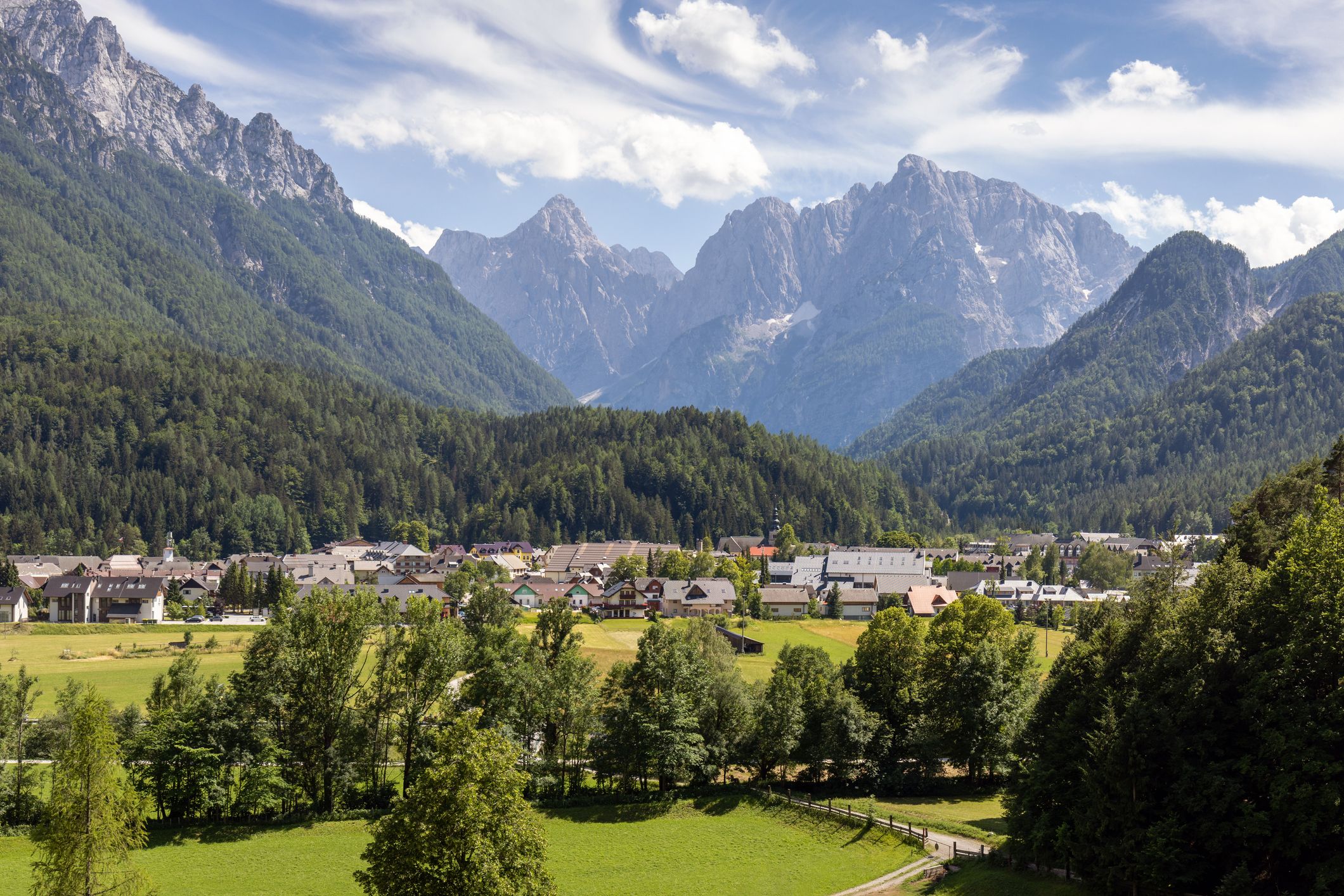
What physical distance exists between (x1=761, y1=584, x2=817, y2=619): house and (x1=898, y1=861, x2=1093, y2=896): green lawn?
81582 mm

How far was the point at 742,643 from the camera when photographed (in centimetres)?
9788

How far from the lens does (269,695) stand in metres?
52.3

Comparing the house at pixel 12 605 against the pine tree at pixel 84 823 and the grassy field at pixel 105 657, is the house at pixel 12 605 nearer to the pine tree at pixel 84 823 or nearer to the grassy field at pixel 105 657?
the grassy field at pixel 105 657

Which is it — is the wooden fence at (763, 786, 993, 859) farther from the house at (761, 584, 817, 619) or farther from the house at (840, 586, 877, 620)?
the house at (840, 586, 877, 620)

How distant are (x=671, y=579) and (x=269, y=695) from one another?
8246 cm

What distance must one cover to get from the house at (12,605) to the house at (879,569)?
9531 cm

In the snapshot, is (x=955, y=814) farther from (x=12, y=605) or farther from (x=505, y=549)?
(x=505, y=549)

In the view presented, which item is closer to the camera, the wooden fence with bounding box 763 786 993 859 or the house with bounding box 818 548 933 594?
the wooden fence with bounding box 763 786 993 859

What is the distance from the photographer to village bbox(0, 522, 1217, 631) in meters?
122

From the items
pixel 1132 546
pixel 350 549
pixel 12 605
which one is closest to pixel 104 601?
pixel 12 605

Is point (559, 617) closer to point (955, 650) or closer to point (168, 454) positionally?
point (955, 650)

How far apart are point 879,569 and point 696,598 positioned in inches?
1420

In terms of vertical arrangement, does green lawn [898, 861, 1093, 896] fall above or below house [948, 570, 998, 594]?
below

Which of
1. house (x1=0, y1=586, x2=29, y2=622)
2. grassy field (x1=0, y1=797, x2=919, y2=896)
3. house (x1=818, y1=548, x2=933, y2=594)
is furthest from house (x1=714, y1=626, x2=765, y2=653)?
house (x1=0, y1=586, x2=29, y2=622)
